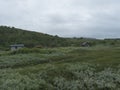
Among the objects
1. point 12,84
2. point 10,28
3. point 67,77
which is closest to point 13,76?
point 12,84

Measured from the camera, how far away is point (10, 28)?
196 meters

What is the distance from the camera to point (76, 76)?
3328cm

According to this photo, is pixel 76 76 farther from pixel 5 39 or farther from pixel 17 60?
pixel 5 39

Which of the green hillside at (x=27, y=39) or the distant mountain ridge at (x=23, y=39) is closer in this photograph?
the green hillside at (x=27, y=39)

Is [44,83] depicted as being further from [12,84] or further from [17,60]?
[17,60]

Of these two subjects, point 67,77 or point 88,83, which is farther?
point 67,77

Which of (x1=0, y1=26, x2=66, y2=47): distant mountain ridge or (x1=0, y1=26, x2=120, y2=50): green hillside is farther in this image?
(x1=0, y1=26, x2=66, y2=47): distant mountain ridge

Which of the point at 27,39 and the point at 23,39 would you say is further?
the point at 27,39

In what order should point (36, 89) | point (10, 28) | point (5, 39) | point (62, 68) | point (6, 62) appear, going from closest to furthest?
point (36, 89) → point (62, 68) → point (6, 62) → point (5, 39) → point (10, 28)

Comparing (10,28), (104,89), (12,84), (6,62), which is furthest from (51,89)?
(10,28)

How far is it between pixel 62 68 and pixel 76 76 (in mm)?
3151

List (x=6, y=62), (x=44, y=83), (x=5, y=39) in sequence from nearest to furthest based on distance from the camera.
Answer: (x=44, y=83), (x=6, y=62), (x=5, y=39)

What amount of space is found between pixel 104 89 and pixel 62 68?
7374mm

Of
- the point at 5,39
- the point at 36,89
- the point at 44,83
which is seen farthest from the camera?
the point at 5,39
